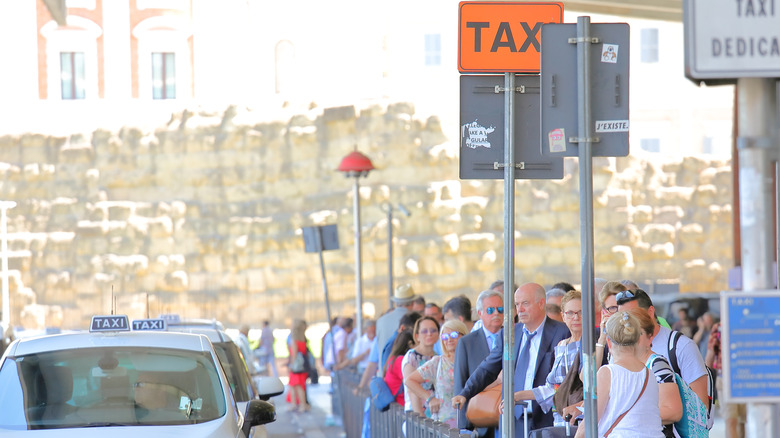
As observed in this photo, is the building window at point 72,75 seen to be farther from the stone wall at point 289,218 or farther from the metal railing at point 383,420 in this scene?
the metal railing at point 383,420

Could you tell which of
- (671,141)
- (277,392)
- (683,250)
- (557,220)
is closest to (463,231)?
(557,220)

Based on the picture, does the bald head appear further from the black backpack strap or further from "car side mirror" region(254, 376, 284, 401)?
"car side mirror" region(254, 376, 284, 401)

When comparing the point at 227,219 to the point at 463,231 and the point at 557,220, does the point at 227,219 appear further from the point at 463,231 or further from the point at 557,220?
the point at 557,220

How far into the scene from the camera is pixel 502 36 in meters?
6.57

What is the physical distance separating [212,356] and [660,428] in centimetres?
332

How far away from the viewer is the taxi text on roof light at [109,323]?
804 centimetres

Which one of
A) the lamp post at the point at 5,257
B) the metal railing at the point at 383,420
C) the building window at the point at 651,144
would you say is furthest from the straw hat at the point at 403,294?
the building window at the point at 651,144

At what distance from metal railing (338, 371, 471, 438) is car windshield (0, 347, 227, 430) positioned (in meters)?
1.49

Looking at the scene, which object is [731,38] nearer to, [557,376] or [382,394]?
[557,376]

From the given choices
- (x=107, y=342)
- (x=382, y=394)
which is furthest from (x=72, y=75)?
(x=107, y=342)

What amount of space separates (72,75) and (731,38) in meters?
58.1

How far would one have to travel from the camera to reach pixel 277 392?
836 cm

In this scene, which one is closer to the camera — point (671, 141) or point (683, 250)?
point (683, 250)

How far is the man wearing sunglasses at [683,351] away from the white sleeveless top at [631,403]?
1.15 m
